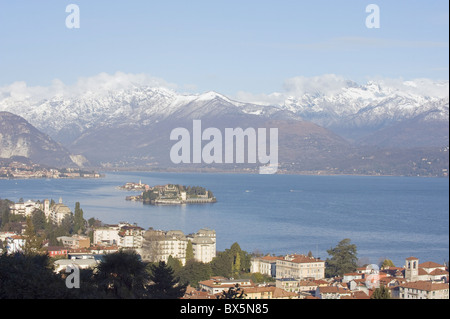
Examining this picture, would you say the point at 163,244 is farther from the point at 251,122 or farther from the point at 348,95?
the point at 348,95

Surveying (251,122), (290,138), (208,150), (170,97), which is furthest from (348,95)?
(208,150)

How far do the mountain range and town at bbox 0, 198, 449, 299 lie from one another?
33032 millimetres

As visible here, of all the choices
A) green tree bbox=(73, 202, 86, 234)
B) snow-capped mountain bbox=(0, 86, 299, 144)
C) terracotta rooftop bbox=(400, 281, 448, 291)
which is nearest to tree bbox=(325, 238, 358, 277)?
terracotta rooftop bbox=(400, 281, 448, 291)

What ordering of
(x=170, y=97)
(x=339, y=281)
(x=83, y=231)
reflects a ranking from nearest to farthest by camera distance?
(x=339, y=281)
(x=83, y=231)
(x=170, y=97)

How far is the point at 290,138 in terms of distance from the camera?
207 feet

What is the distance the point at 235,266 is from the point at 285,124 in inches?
2327

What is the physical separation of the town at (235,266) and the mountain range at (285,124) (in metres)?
33.0

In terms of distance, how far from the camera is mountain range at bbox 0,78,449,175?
5669 centimetres

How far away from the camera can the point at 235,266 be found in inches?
354

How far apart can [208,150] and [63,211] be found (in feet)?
138

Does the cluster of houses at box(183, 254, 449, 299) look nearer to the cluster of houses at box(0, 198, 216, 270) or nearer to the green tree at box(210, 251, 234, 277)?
the green tree at box(210, 251, 234, 277)

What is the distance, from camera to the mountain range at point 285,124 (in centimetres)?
5669

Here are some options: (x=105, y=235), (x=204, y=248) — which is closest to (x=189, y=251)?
(x=204, y=248)

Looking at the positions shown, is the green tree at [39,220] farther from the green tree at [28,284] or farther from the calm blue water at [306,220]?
the green tree at [28,284]
